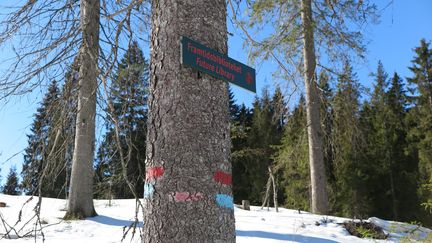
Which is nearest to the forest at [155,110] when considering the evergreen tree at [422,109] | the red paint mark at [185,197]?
the red paint mark at [185,197]

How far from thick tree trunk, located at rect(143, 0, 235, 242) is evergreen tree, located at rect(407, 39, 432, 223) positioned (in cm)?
2788

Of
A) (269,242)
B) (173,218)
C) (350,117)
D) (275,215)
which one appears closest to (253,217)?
(275,215)

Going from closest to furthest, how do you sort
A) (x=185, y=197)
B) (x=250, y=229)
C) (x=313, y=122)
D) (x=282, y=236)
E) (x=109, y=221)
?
(x=185, y=197), (x=282, y=236), (x=250, y=229), (x=109, y=221), (x=313, y=122)

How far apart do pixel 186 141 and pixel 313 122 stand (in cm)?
968

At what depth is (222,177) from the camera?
6.87ft

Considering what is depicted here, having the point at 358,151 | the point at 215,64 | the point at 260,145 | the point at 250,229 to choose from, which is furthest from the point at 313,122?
the point at 260,145

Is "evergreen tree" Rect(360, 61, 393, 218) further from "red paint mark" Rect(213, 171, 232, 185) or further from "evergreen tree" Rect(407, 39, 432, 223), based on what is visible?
"red paint mark" Rect(213, 171, 232, 185)

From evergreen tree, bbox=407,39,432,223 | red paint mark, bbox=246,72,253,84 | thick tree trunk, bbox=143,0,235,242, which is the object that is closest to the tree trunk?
red paint mark, bbox=246,72,253,84

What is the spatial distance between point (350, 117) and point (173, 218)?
10390 millimetres

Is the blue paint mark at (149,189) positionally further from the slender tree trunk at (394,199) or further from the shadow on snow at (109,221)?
the slender tree trunk at (394,199)

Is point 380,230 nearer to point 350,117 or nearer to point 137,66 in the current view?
point 350,117

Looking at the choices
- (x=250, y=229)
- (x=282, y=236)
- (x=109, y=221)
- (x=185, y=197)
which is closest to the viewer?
(x=185, y=197)

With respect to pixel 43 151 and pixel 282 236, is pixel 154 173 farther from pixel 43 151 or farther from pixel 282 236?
pixel 282 236

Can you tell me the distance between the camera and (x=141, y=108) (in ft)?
10.7
